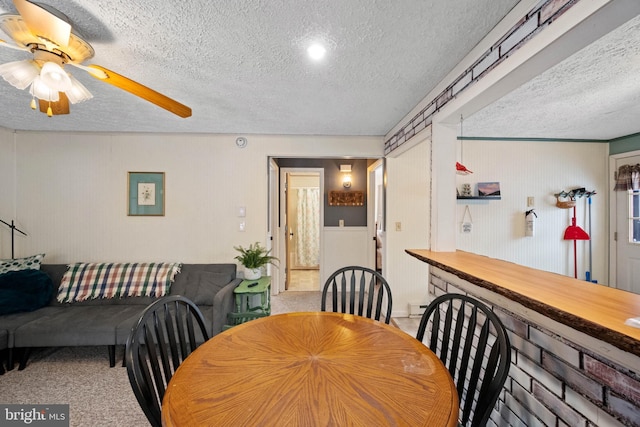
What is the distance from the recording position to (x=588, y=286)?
1.08 metres

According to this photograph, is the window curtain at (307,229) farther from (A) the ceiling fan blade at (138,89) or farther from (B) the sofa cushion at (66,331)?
(A) the ceiling fan blade at (138,89)

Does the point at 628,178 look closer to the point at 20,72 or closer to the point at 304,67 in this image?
the point at 304,67

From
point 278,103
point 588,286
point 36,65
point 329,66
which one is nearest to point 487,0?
Answer: point 329,66

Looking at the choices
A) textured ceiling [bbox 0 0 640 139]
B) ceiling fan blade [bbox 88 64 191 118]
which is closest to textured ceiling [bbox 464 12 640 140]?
textured ceiling [bbox 0 0 640 139]

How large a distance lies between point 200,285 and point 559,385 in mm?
2860

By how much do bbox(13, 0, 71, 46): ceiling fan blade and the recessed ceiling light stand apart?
3.60ft

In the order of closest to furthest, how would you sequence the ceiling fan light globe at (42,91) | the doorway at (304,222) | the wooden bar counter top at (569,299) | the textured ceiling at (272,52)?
the wooden bar counter top at (569,299) < the textured ceiling at (272,52) < the ceiling fan light globe at (42,91) < the doorway at (304,222)

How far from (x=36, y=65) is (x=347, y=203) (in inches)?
145

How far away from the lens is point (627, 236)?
326cm

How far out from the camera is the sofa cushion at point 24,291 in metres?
2.39

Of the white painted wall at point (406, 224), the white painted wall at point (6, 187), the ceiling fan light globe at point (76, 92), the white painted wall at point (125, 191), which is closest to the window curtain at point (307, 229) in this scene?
the white painted wall at point (125, 191)

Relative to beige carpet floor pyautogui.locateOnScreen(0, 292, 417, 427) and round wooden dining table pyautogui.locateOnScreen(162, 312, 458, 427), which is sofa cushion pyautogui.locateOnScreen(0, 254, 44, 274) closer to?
beige carpet floor pyautogui.locateOnScreen(0, 292, 417, 427)

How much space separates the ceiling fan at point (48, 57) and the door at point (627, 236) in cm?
499

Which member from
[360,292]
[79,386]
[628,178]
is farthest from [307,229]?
[628,178]
